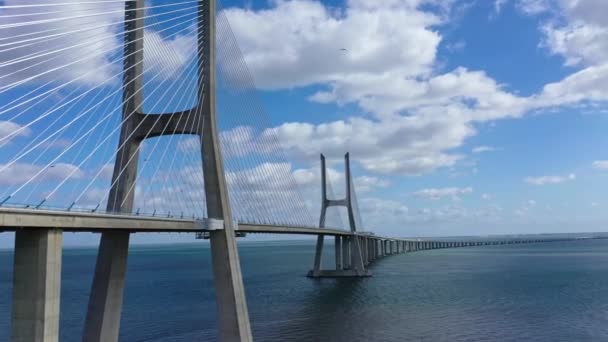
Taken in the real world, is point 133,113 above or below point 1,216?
above

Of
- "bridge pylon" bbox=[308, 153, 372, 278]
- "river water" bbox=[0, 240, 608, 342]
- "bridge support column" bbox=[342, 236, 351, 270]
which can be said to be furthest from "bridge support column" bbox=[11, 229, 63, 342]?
"bridge support column" bbox=[342, 236, 351, 270]

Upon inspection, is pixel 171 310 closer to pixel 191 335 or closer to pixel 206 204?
pixel 191 335

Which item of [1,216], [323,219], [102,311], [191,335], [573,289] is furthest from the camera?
[323,219]

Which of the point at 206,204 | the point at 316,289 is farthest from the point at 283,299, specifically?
the point at 206,204

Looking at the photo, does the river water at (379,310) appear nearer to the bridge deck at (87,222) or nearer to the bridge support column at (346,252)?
the bridge deck at (87,222)

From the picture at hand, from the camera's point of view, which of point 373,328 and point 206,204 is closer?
point 206,204

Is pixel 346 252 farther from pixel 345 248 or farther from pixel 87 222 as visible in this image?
Answer: pixel 87 222
